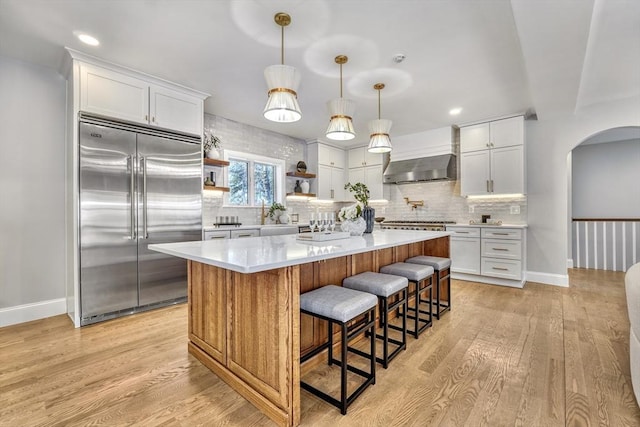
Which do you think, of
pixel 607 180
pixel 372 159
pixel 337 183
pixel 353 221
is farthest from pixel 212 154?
pixel 607 180

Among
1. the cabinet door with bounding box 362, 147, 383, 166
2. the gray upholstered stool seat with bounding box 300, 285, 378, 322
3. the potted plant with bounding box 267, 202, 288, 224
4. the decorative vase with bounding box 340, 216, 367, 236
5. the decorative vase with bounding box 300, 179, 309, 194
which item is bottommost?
the gray upholstered stool seat with bounding box 300, 285, 378, 322

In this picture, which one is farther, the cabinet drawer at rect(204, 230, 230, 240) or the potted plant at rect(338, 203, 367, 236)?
the cabinet drawer at rect(204, 230, 230, 240)

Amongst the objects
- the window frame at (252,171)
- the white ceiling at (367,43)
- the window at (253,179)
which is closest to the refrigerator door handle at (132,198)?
the white ceiling at (367,43)

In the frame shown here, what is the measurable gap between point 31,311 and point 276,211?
3.27 m

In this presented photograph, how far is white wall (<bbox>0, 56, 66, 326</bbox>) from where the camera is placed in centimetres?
292

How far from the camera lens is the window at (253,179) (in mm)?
4898

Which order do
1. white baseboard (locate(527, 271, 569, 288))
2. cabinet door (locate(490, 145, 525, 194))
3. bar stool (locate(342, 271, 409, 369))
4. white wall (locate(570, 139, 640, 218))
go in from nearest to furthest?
bar stool (locate(342, 271, 409, 369)) < white baseboard (locate(527, 271, 569, 288)) < cabinet door (locate(490, 145, 525, 194)) < white wall (locate(570, 139, 640, 218))

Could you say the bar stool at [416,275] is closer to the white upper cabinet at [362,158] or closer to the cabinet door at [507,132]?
the cabinet door at [507,132]

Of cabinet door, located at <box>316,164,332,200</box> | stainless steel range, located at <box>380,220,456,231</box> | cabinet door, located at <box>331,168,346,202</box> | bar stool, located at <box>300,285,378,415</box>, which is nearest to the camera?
bar stool, located at <box>300,285,378,415</box>

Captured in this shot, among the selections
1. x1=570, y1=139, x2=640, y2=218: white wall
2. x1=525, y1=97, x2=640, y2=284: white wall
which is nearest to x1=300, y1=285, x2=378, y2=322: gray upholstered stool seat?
x1=525, y1=97, x2=640, y2=284: white wall

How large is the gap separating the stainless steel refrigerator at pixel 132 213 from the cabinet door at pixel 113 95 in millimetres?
118

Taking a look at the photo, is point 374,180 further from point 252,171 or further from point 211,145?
point 211,145

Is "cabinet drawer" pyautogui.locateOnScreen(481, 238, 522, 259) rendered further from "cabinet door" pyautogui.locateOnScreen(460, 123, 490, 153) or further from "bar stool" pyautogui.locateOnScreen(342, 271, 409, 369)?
"bar stool" pyautogui.locateOnScreen(342, 271, 409, 369)

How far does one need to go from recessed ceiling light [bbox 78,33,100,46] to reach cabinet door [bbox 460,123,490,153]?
4912 millimetres
